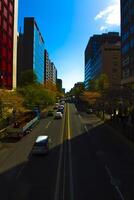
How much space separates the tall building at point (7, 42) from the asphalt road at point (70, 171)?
3542 centimetres

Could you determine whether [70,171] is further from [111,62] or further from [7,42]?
[111,62]

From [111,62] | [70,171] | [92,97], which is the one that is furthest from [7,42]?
[111,62]

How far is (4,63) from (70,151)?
4394cm

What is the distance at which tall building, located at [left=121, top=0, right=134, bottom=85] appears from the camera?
3346 inches

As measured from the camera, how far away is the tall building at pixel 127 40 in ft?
279

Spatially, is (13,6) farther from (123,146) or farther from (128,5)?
(123,146)

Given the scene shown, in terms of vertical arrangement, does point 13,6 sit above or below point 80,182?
above

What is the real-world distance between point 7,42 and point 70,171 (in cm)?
5597

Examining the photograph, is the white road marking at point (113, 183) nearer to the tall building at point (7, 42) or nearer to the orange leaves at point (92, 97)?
the tall building at point (7, 42)

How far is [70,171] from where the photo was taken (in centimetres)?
2594

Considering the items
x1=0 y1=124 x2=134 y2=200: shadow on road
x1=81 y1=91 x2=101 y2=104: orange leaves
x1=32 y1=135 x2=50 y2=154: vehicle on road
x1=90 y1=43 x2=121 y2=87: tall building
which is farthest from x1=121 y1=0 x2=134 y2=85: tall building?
x1=90 y1=43 x2=121 y2=87: tall building

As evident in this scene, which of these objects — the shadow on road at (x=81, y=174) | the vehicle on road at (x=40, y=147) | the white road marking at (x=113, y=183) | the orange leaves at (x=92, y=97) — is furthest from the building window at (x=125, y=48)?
the white road marking at (x=113, y=183)

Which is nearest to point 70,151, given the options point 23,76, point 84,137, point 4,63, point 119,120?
point 84,137

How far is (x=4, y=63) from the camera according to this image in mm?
74812
